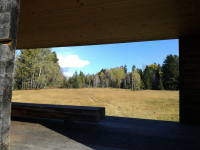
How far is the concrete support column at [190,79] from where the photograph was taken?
3213 mm

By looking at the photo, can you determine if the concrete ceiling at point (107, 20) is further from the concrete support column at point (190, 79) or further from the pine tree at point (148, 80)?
the pine tree at point (148, 80)

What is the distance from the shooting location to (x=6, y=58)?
106cm

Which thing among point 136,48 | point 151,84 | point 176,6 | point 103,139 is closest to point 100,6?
point 176,6

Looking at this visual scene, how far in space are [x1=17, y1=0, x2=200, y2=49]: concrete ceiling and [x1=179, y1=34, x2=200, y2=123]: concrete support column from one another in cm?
36

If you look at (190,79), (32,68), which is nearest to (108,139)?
(190,79)

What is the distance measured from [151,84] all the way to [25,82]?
22097mm

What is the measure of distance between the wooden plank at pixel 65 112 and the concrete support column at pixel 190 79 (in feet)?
6.46

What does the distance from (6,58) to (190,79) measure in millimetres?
3608

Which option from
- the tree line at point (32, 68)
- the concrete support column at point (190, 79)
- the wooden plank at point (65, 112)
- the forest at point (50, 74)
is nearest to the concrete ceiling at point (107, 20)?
the concrete support column at point (190, 79)

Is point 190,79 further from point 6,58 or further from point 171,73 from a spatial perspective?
point 171,73

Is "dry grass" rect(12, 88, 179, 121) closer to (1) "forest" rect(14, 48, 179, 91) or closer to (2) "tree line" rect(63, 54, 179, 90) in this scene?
(1) "forest" rect(14, 48, 179, 91)

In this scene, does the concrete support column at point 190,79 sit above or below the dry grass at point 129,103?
above

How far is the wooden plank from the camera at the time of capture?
2.74 meters

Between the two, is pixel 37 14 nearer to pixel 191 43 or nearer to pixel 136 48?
pixel 191 43
